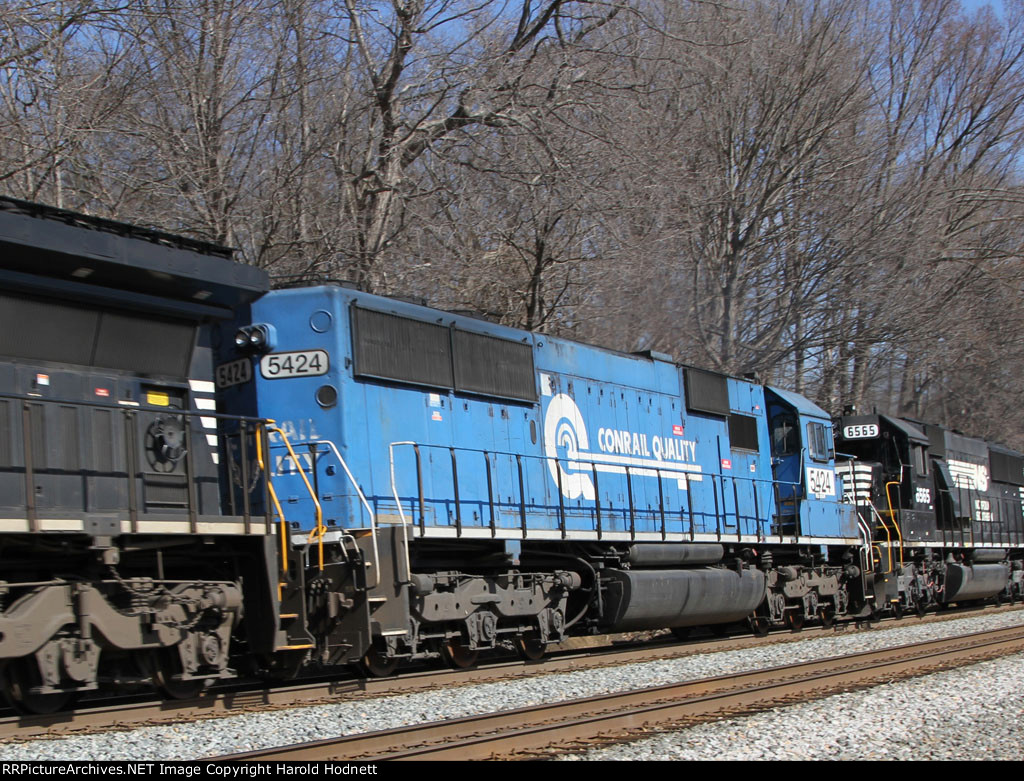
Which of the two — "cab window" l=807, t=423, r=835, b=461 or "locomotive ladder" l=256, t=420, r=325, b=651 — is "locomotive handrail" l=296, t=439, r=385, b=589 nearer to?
"locomotive ladder" l=256, t=420, r=325, b=651

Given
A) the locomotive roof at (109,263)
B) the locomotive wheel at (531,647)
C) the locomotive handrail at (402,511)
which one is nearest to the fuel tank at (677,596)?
the locomotive wheel at (531,647)

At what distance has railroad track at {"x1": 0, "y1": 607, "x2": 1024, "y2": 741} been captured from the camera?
22.2 feet

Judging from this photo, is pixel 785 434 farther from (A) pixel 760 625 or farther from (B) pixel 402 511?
(B) pixel 402 511

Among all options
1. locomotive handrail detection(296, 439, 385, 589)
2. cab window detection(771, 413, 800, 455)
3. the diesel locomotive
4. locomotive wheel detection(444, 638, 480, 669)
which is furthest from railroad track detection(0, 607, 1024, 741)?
cab window detection(771, 413, 800, 455)

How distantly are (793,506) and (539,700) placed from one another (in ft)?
27.7

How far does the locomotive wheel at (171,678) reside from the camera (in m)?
7.70

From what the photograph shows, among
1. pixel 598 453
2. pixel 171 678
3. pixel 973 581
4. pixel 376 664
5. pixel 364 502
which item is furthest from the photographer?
pixel 973 581

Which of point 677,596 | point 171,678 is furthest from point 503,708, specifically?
point 677,596

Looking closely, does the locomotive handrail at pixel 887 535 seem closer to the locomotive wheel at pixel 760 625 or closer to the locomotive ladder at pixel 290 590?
the locomotive wheel at pixel 760 625

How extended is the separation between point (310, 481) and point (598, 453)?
4300mm

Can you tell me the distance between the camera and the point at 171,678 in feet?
25.6

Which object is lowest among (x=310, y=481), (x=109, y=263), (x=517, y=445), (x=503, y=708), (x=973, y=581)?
(x=973, y=581)

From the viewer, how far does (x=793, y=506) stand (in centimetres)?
1573

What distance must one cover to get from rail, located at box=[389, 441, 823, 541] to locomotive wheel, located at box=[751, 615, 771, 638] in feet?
4.03
